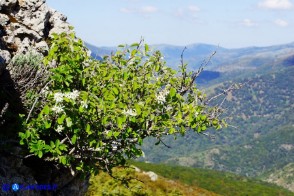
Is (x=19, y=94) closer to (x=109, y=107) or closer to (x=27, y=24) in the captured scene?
(x=109, y=107)

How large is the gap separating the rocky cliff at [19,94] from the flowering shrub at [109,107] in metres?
0.72

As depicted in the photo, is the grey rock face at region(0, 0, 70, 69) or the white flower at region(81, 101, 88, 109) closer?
the white flower at region(81, 101, 88, 109)

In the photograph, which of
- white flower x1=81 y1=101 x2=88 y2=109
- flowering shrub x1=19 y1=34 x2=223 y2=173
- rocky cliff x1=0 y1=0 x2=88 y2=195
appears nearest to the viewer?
white flower x1=81 y1=101 x2=88 y2=109

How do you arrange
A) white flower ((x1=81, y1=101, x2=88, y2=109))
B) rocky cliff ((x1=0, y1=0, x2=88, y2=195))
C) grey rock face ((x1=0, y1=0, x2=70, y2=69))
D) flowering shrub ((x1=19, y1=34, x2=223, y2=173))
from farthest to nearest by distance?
grey rock face ((x1=0, y1=0, x2=70, y2=69)), rocky cliff ((x1=0, y1=0, x2=88, y2=195)), flowering shrub ((x1=19, y1=34, x2=223, y2=173)), white flower ((x1=81, y1=101, x2=88, y2=109))

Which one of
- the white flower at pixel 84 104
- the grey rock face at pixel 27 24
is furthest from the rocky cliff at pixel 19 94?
the white flower at pixel 84 104

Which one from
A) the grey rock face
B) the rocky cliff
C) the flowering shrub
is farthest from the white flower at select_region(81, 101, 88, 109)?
the grey rock face

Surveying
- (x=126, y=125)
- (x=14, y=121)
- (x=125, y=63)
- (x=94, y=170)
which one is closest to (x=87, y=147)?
(x=94, y=170)

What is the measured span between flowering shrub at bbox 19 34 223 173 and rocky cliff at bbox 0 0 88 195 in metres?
0.72

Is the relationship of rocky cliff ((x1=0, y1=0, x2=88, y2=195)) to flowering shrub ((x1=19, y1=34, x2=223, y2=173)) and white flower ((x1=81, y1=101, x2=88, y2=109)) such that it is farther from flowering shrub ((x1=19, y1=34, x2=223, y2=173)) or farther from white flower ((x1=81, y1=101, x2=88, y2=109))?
white flower ((x1=81, y1=101, x2=88, y2=109))

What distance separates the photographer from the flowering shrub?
1019 centimetres

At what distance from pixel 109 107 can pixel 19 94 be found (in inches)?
173

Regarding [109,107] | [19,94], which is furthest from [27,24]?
[109,107]

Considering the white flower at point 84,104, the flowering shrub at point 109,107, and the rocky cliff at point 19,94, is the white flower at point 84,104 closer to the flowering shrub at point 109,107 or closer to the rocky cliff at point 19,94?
the flowering shrub at point 109,107

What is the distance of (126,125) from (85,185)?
7.33 m
